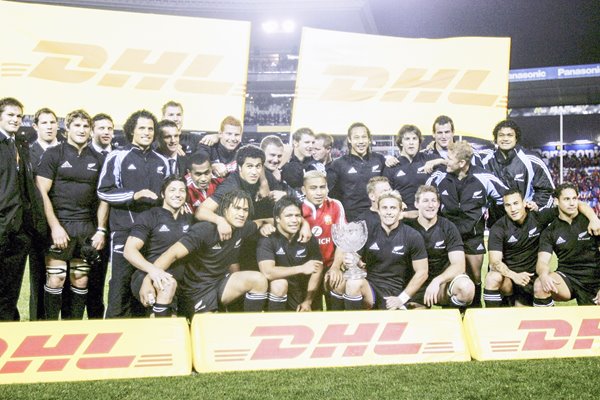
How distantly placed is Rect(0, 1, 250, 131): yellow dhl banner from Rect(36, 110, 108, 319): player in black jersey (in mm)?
313

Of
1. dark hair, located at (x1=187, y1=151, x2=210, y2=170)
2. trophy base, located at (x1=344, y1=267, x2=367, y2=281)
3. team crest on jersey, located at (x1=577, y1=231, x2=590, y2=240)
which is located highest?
dark hair, located at (x1=187, y1=151, x2=210, y2=170)

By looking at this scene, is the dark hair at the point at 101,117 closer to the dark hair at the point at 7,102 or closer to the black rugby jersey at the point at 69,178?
the black rugby jersey at the point at 69,178

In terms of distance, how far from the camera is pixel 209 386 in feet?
11.9

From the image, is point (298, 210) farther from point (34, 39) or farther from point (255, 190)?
point (34, 39)

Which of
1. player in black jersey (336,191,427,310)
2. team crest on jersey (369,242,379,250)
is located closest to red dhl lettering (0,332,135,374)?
player in black jersey (336,191,427,310)

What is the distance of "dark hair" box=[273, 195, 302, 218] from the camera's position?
467 cm

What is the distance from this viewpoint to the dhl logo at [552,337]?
14.0 ft

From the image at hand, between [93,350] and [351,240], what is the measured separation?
2250 mm

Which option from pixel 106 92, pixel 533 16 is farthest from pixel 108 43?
pixel 533 16

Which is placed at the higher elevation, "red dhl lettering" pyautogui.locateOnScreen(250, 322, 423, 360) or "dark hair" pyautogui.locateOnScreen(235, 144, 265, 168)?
"dark hair" pyautogui.locateOnScreen(235, 144, 265, 168)

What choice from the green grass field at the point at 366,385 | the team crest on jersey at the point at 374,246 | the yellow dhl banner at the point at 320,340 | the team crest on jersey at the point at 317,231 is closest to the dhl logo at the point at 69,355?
the green grass field at the point at 366,385

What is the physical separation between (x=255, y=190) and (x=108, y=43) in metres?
1.82

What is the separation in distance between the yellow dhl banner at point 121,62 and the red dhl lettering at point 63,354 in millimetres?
1931

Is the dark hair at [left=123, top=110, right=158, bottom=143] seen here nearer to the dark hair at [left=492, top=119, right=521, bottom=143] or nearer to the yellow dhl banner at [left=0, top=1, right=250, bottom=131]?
the yellow dhl banner at [left=0, top=1, right=250, bottom=131]
